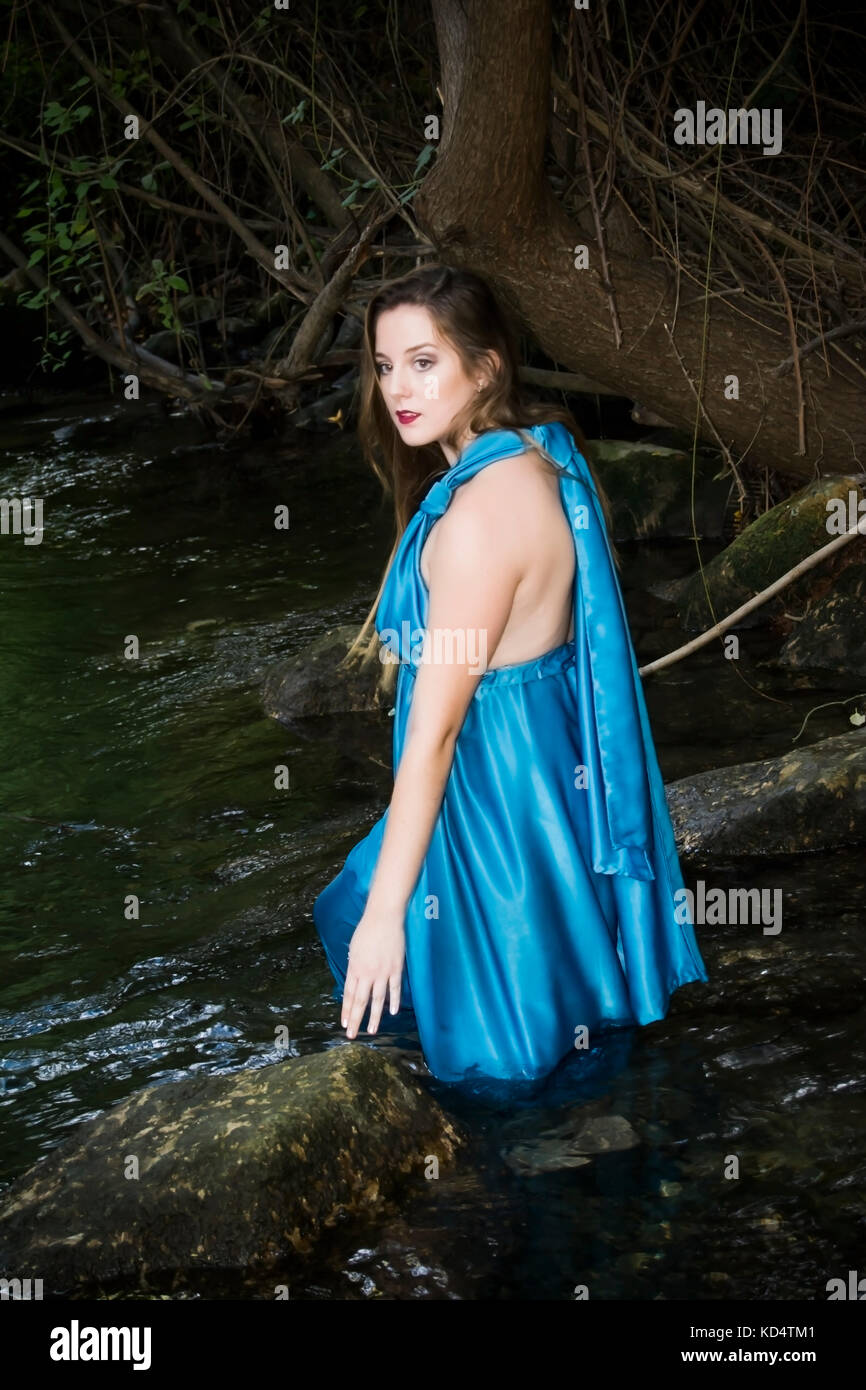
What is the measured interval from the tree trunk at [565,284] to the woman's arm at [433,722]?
9.40 ft

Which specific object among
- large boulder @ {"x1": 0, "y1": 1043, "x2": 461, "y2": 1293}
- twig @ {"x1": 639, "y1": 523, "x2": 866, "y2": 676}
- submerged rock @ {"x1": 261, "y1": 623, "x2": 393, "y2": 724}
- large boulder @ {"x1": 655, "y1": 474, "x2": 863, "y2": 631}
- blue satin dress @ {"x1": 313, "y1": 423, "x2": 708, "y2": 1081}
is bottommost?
large boulder @ {"x1": 0, "y1": 1043, "x2": 461, "y2": 1293}

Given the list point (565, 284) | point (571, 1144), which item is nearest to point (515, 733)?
point (571, 1144)

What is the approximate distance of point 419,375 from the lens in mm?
2848

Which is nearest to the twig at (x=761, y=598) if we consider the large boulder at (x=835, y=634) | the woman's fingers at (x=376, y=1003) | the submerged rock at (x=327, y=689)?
the large boulder at (x=835, y=634)

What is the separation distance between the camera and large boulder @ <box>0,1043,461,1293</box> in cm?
269

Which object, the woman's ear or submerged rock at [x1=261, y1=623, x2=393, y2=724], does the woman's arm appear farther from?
submerged rock at [x1=261, y1=623, x2=393, y2=724]

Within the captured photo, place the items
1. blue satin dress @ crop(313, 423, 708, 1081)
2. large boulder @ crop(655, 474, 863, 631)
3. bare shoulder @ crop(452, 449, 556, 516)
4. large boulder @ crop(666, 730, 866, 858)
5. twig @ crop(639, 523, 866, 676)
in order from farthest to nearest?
large boulder @ crop(655, 474, 863, 631) → large boulder @ crop(666, 730, 866, 858) → twig @ crop(639, 523, 866, 676) → blue satin dress @ crop(313, 423, 708, 1081) → bare shoulder @ crop(452, 449, 556, 516)

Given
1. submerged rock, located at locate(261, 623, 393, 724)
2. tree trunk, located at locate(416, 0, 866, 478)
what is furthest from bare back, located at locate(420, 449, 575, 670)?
submerged rock, located at locate(261, 623, 393, 724)

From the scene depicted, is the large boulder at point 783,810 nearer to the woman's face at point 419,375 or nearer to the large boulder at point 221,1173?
the large boulder at point 221,1173

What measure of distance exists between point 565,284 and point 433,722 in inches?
137

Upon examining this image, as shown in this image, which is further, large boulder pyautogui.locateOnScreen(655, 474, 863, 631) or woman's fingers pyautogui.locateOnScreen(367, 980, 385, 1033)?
large boulder pyautogui.locateOnScreen(655, 474, 863, 631)

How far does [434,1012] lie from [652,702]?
2926mm

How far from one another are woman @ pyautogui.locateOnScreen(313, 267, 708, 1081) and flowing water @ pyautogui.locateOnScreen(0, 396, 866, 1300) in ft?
0.77

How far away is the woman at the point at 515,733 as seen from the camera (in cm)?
279
